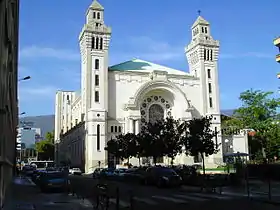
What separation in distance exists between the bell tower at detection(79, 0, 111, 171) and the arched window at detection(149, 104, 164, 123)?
11012 millimetres

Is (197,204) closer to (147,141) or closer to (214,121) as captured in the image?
(147,141)

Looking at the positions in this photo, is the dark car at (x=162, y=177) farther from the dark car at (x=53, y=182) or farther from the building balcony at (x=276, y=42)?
the building balcony at (x=276, y=42)

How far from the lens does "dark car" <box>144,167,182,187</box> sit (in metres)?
27.5

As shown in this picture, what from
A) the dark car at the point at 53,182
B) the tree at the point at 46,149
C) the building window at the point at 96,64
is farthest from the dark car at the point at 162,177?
the tree at the point at 46,149

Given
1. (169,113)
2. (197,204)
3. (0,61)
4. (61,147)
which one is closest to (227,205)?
(197,204)

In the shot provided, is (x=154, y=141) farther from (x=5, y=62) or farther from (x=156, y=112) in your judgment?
(x=156, y=112)

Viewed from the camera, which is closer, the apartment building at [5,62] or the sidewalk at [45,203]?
the apartment building at [5,62]

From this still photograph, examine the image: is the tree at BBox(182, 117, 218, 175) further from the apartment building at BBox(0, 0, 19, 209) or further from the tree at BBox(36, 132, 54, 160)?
the tree at BBox(36, 132, 54, 160)

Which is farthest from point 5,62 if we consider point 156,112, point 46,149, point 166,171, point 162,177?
point 46,149

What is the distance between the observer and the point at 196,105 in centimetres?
8431

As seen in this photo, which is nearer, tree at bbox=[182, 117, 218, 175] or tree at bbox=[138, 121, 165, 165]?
tree at bbox=[182, 117, 218, 175]

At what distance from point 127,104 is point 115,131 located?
6.00 m

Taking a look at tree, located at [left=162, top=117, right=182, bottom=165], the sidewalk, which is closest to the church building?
tree, located at [left=162, top=117, right=182, bottom=165]

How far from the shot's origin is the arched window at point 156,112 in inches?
3198
